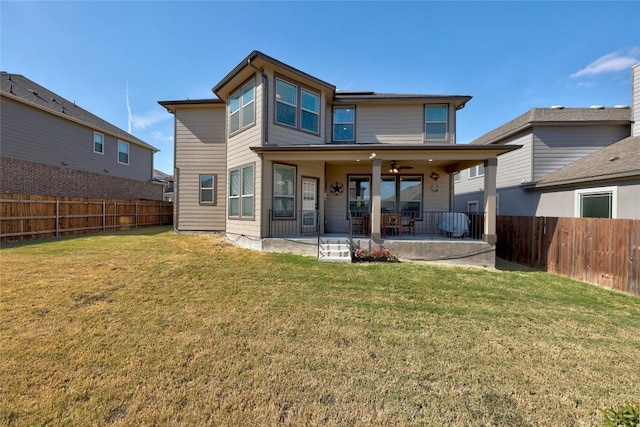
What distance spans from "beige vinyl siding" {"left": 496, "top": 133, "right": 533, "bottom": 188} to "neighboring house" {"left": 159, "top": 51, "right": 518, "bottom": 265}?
3735mm

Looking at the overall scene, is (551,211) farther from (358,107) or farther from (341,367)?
(341,367)

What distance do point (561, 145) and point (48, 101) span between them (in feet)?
84.6

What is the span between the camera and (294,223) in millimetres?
9250

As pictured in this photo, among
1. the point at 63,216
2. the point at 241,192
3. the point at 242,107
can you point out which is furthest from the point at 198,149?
the point at 63,216

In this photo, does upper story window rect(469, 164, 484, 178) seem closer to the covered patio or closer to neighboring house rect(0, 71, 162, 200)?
the covered patio

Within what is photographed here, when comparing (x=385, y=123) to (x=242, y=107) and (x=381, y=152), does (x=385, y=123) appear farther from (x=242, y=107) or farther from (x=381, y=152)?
(x=242, y=107)

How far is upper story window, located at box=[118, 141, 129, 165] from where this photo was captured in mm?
18441

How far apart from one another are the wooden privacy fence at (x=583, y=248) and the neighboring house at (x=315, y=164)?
4.45 ft

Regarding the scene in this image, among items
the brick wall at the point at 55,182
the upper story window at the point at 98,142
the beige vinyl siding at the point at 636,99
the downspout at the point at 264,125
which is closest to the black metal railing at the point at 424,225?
the downspout at the point at 264,125

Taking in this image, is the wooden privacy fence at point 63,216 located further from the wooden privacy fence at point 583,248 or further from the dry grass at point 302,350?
the wooden privacy fence at point 583,248

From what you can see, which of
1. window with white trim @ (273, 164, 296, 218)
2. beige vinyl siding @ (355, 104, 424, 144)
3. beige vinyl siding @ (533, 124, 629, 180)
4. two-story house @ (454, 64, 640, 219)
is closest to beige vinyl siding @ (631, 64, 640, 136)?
two-story house @ (454, 64, 640, 219)

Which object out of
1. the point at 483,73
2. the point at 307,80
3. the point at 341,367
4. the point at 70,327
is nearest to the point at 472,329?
the point at 341,367

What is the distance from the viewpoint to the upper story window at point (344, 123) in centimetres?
1086

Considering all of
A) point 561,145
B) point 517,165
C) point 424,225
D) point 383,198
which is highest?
point 561,145
